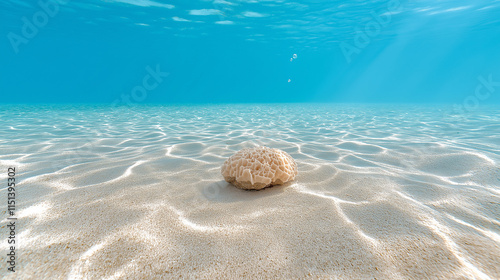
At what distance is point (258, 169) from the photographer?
7.61 ft

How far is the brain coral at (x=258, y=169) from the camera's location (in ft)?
7.47

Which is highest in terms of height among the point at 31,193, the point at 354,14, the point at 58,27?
the point at 354,14

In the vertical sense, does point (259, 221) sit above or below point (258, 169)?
below

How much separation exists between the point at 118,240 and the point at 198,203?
2.34 ft

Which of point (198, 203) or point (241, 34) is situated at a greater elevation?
point (241, 34)

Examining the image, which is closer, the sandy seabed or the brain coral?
the sandy seabed

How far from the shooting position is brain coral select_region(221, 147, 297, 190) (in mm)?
2277

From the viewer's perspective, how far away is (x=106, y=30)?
36.9 m

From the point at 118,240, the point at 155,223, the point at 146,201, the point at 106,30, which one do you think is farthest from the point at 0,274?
the point at 106,30

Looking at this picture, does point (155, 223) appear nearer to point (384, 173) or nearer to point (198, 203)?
point (198, 203)

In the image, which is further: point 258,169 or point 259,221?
point 258,169

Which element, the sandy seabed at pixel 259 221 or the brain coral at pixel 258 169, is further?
the brain coral at pixel 258 169

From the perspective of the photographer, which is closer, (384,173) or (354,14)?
Result: (384,173)

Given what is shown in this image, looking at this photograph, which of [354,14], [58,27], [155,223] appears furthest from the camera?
[58,27]
